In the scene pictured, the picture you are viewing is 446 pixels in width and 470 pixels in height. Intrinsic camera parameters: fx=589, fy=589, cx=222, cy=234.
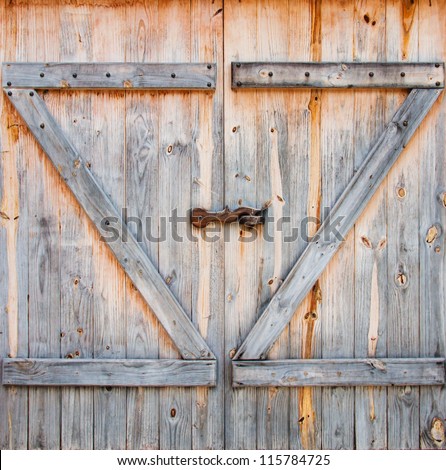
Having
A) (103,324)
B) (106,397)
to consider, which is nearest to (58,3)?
(103,324)

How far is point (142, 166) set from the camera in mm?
2973

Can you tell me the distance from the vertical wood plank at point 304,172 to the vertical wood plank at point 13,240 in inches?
53.1

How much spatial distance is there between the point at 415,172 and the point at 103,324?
177 centimetres

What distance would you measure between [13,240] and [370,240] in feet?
5.96

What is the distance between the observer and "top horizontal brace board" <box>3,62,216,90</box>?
9.64 feet

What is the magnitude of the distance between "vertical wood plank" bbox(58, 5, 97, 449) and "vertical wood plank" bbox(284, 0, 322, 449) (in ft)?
3.35

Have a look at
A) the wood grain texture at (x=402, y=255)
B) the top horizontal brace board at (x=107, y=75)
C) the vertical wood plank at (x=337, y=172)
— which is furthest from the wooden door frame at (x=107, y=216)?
the wood grain texture at (x=402, y=255)

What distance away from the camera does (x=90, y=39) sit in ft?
9.73

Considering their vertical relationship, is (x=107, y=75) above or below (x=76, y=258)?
above

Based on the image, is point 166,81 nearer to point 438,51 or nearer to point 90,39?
point 90,39

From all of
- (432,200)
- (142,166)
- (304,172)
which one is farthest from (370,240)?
(142,166)

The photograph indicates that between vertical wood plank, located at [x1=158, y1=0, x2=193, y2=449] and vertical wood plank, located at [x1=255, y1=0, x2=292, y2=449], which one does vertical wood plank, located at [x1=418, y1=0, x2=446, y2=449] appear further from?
vertical wood plank, located at [x1=158, y1=0, x2=193, y2=449]

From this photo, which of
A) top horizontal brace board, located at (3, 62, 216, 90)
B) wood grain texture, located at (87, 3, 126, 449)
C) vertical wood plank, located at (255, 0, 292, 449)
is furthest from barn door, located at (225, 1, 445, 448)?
wood grain texture, located at (87, 3, 126, 449)

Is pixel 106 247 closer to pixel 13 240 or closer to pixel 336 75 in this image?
pixel 13 240
